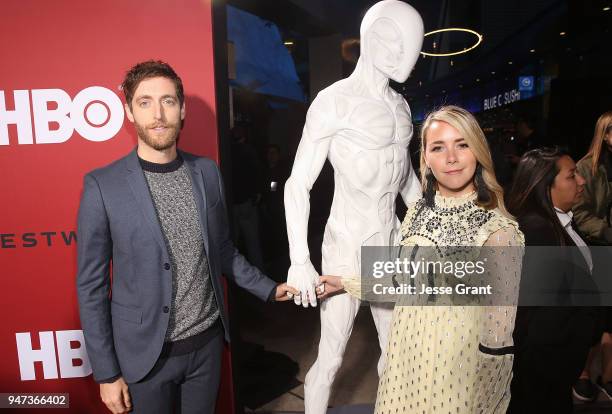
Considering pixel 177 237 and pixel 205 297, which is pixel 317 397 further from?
pixel 177 237

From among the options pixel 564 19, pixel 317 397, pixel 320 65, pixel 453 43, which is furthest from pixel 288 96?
pixel 564 19

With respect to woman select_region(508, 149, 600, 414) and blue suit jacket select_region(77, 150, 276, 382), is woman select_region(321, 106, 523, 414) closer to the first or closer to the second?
woman select_region(508, 149, 600, 414)

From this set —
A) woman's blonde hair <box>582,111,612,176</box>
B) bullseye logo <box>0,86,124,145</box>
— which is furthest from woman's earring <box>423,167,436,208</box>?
woman's blonde hair <box>582,111,612,176</box>

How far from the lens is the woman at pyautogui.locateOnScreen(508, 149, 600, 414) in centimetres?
179

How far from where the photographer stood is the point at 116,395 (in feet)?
4.76

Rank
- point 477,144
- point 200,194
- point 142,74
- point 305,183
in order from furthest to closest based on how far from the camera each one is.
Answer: point 305,183 → point 200,194 → point 142,74 → point 477,144

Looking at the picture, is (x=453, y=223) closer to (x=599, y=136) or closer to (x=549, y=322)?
(x=549, y=322)

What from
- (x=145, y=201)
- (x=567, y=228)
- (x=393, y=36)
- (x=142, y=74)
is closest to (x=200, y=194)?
(x=145, y=201)

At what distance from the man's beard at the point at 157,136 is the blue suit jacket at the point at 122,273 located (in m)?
0.09

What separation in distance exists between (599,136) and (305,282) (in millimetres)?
2229

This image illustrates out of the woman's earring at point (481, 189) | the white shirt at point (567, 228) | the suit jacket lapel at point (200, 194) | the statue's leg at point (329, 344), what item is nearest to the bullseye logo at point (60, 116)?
the suit jacket lapel at point (200, 194)

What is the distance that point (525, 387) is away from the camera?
1.94 meters

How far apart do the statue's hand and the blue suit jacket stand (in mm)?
609

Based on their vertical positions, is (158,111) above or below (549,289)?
above
